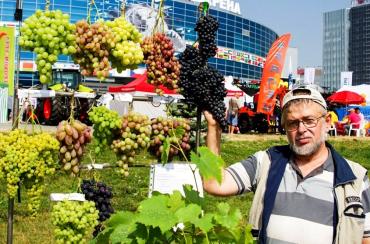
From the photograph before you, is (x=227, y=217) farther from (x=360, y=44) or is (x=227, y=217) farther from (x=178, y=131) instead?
(x=360, y=44)

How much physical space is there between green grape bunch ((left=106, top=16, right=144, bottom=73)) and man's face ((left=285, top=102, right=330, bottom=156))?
0.81 m

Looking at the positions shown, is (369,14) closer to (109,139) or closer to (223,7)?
(223,7)

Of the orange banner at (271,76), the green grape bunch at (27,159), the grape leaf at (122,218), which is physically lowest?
the grape leaf at (122,218)

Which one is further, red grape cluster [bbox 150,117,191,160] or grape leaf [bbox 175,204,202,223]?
red grape cluster [bbox 150,117,191,160]

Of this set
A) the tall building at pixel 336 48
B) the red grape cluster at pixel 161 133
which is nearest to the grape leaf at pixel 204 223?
the red grape cluster at pixel 161 133

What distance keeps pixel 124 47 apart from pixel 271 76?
56.9 feet

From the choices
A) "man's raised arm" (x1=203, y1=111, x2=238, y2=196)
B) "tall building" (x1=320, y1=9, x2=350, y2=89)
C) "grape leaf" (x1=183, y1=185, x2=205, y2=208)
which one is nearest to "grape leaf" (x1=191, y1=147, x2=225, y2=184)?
"grape leaf" (x1=183, y1=185, x2=205, y2=208)

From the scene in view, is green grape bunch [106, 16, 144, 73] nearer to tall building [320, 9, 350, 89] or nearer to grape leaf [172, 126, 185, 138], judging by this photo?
grape leaf [172, 126, 185, 138]

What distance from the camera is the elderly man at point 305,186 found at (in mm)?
2590

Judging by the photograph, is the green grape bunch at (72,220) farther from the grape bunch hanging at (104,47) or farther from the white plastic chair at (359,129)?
the white plastic chair at (359,129)

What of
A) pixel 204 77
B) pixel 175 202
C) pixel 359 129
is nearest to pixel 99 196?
pixel 204 77

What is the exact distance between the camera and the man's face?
2672 mm

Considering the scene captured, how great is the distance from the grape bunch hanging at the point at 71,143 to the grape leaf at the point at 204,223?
95 centimetres

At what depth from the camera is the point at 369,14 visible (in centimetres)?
14225
